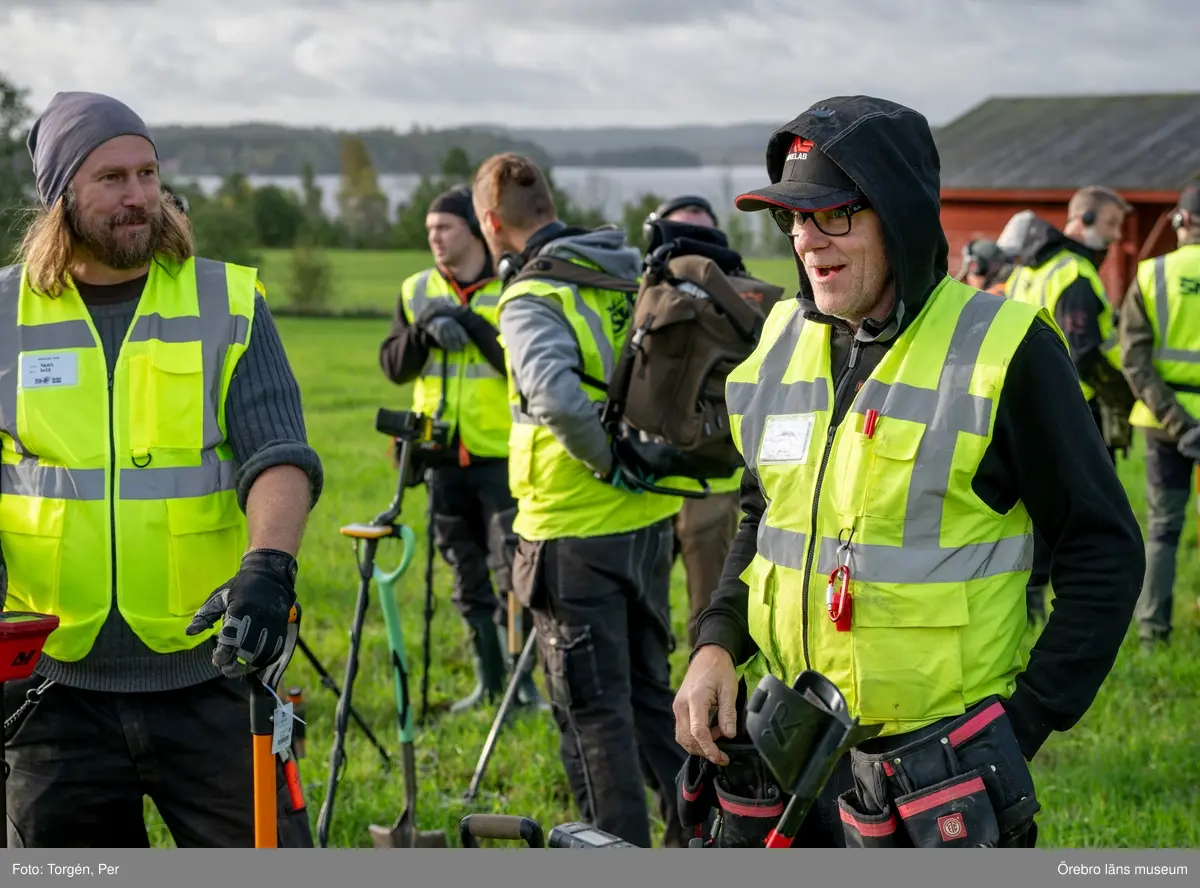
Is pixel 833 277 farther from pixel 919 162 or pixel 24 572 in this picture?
pixel 24 572

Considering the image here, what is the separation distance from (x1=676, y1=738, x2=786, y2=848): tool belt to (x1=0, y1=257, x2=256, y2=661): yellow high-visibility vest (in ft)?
4.16

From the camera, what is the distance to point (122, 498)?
3504 millimetres

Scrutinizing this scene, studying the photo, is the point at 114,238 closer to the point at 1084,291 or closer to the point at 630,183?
the point at 1084,291

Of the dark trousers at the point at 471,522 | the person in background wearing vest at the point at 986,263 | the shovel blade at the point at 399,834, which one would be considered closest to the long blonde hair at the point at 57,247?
the shovel blade at the point at 399,834

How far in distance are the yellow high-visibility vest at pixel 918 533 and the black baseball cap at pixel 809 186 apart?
0.94 feet

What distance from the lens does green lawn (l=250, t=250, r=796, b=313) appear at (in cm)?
4653

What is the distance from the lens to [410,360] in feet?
23.7

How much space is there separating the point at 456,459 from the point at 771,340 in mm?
4190

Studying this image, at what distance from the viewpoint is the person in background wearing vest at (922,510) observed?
2.63 m

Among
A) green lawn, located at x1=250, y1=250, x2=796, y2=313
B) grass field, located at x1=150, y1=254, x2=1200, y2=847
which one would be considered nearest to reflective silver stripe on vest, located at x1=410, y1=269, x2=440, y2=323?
grass field, located at x1=150, y1=254, x2=1200, y2=847

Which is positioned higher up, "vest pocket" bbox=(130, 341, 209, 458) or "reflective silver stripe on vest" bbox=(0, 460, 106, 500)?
"vest pocket" bbox=(130, 341, 209, 458)

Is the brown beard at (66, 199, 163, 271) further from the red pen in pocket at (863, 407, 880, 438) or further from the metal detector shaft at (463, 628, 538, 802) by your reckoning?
the metal detector shaft at (463, 628, 538, 802)

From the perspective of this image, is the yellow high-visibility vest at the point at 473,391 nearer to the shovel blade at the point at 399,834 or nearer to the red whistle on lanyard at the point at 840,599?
the shovel blade at the point at 399,834
